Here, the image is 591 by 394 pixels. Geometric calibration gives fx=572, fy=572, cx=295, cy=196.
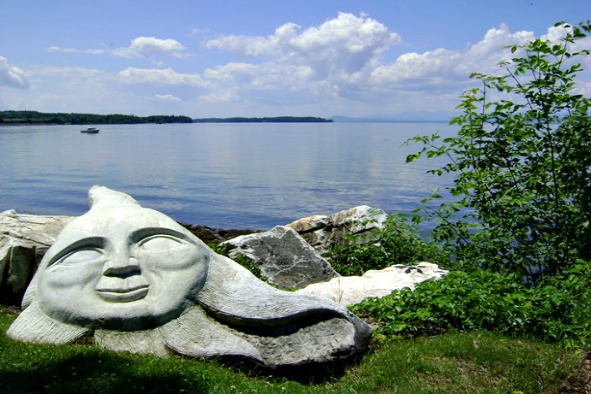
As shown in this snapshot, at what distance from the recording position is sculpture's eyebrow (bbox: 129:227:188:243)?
8.09 m

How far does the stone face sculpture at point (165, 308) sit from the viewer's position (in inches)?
287

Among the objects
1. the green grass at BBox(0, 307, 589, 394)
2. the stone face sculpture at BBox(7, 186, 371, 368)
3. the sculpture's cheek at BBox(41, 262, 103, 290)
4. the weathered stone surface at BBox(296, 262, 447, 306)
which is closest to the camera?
the green grass at BBox(0, 307, 589, 394)

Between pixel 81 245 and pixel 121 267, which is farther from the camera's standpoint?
pixel 81 245

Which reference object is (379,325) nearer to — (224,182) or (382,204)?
(382,204)

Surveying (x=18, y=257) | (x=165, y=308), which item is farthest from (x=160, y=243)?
(x=18, y=257)

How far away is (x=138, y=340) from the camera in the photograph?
285 inches

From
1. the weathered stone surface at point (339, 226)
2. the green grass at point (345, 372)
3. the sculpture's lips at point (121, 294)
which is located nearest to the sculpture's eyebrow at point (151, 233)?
the sculpture's lips at point (121, 294)

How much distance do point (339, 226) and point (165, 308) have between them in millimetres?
8566

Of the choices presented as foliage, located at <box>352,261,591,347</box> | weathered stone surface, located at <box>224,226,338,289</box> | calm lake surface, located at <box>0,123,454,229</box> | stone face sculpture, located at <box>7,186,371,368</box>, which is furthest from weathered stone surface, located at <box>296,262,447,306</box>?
calm lake surface, located at <box>0,123,454,229</box>

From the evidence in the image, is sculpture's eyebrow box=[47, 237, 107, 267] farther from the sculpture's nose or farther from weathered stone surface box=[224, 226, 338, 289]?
weathered stone surface box=[224, 226, 338, 289]

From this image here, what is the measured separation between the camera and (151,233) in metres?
8.20

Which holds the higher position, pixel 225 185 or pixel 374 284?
pixel 374 284

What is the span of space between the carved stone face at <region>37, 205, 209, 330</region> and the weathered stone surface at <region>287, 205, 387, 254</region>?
711cm

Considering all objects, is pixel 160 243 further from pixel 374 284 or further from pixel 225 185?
pixel 225 185
